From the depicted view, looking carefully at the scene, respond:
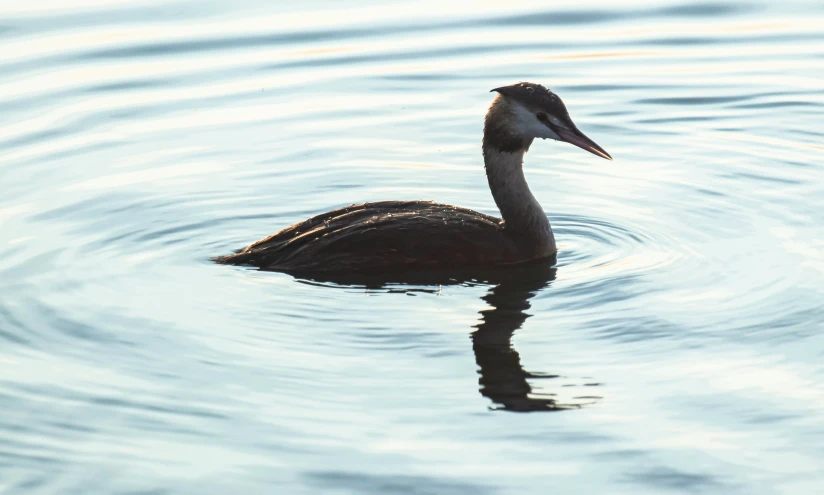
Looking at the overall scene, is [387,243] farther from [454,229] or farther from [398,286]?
[454,229]

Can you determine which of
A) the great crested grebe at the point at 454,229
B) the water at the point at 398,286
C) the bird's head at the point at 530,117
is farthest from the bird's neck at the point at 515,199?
the water at the point at 398,286

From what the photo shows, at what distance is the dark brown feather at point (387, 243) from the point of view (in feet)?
27.5

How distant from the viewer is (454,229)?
8461mm

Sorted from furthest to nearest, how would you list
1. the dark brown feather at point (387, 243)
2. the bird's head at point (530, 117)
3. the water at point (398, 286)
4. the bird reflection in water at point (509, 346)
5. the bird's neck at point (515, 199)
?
the bird's neck at point (515, 199) < the bird's head at point (530, 117) < the dark brown feather at point (387, 243) < the bird reflection in water at point (509, 346) < the water at point (398, 286)

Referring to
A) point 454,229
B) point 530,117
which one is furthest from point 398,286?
point 530,117

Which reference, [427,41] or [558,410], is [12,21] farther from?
[558,410]

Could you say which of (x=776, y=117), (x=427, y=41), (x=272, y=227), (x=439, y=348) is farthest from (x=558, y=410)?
(x=427, y=41)

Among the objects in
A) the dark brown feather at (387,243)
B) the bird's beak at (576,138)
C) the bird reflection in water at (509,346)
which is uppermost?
the bird's beak at (576,138)

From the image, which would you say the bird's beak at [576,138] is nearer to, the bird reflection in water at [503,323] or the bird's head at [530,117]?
the bird's head at [530,117]

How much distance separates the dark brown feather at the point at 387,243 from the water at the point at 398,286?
23 cm

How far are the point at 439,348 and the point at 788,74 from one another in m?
7.66

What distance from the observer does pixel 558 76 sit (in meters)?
13.5

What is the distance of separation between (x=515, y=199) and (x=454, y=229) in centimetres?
59

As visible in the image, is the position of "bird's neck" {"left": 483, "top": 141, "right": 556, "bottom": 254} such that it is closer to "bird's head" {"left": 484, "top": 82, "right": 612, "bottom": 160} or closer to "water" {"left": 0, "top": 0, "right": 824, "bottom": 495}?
"bird's head" {"left": 484, "top": 82, "right": 612, "bottom": 160}
